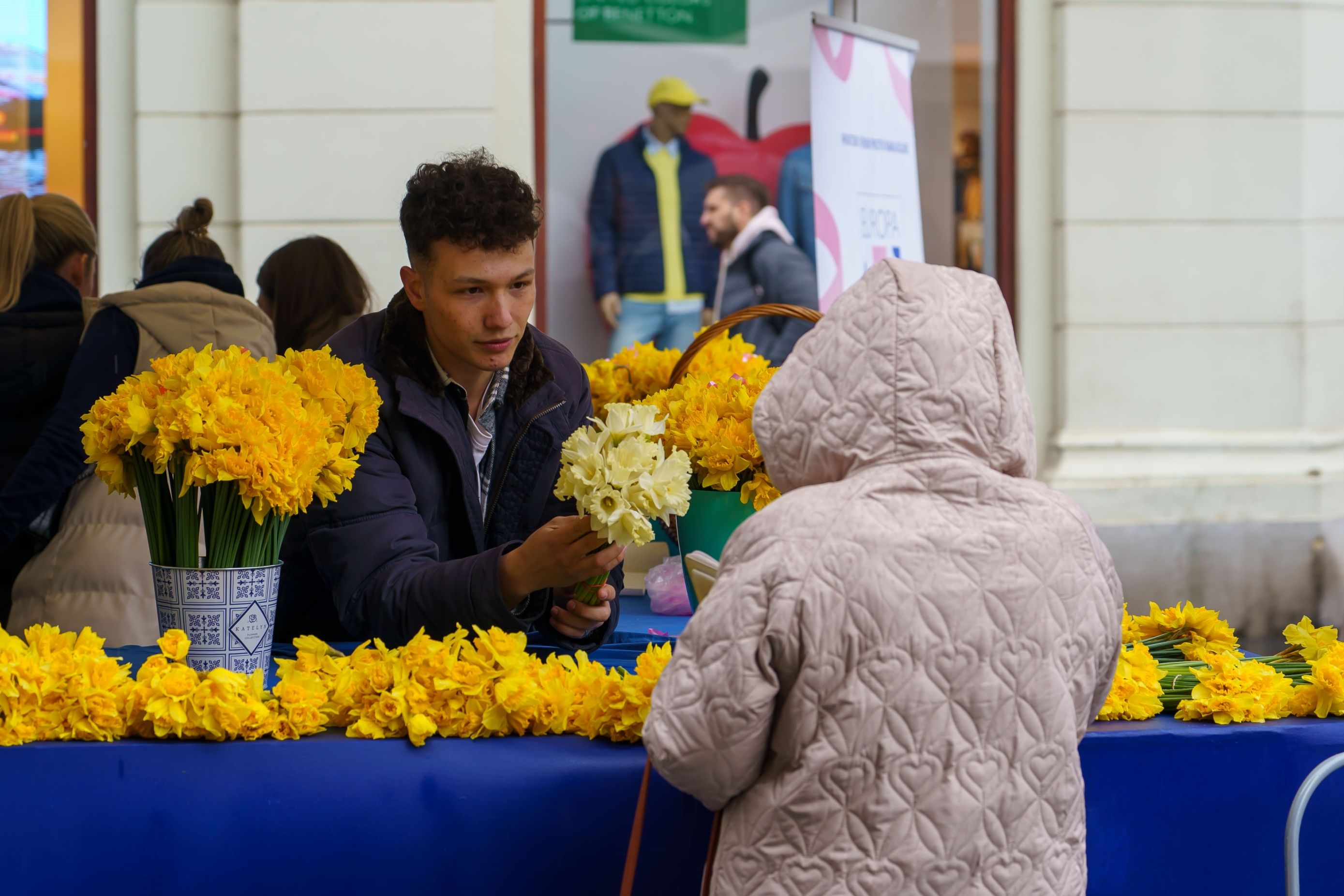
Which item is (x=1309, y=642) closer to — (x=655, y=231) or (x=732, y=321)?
(x=732, y=321)

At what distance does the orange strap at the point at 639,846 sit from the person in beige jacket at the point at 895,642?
0.07m

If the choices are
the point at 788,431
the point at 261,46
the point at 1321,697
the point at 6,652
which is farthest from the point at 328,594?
the point at 261,46

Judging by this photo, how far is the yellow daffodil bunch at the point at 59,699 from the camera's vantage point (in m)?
1.60

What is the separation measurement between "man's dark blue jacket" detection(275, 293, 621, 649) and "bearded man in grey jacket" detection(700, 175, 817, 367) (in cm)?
340

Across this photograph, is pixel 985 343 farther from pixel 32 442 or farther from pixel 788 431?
pixel 32 442

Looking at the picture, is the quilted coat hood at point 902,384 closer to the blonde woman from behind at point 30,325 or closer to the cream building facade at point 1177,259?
the blonde woman from behind at point 30,325

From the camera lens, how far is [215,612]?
1.71 metres

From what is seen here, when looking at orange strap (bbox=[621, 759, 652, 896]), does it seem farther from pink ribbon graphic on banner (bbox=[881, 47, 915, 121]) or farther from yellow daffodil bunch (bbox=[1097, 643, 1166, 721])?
pink ribbon graphic on banner (bbox=[881, 47, 915, 121])

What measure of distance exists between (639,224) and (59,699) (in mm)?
4472

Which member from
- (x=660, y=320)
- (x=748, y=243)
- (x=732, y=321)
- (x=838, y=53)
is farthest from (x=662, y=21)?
(x=732, y=321)

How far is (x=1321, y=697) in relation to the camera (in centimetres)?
178

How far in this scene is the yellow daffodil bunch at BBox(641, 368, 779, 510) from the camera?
89.3 inches

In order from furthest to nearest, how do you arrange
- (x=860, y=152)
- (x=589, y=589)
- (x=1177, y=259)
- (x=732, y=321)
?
(x=1177, y=259) → (x=860, y=152) → (x=732, y=321) → (x=589, y=589)

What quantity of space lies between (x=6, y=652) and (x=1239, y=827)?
5.25 feet
